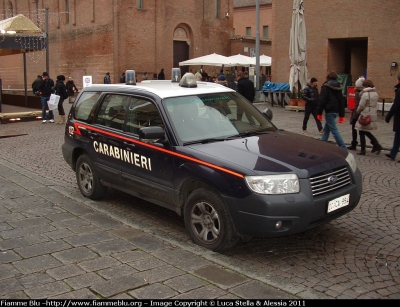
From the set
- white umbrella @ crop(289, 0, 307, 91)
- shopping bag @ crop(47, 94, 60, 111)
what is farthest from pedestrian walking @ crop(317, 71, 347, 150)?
shopping bag @ crop(47, 94, 60, 111)

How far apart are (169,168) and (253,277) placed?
1.76 m

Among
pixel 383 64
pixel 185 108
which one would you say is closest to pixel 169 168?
pixel 185 108

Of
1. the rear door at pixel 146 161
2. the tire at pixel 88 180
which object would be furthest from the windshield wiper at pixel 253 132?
the tire at pixel 88 180

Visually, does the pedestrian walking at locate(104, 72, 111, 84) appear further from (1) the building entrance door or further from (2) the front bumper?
(2) the front bumper

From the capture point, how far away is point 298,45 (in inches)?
731

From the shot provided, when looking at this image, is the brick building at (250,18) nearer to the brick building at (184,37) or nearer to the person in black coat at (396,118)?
the brick building at (184,37)

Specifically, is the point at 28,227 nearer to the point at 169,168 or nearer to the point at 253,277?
the point at 169,168

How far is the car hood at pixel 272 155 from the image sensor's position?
505 cm

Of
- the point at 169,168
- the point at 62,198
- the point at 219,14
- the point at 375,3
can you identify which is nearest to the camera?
the point at 169,168

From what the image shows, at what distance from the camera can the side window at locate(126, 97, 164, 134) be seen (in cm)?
622

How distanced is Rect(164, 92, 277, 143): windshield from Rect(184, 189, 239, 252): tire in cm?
80

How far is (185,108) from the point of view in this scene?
625cm

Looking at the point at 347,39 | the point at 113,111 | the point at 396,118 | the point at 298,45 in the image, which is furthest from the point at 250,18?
the point at 113,111

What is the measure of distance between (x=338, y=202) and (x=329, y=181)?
0.25 metres
